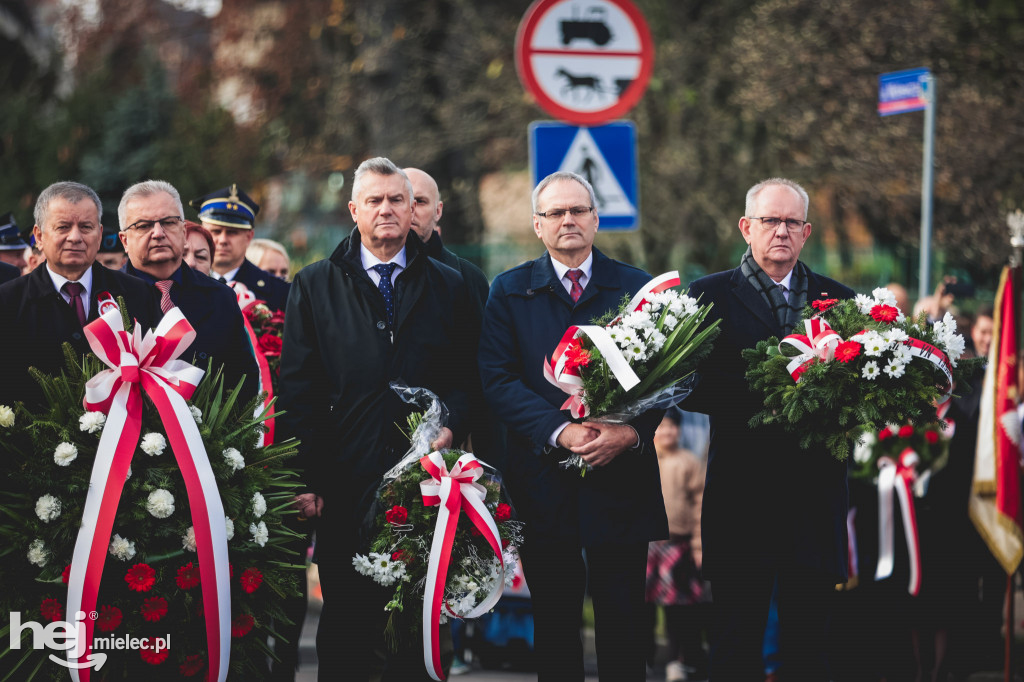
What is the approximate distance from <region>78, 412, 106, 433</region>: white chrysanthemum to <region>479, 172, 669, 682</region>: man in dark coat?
1622mm

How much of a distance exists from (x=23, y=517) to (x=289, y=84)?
16610 mm

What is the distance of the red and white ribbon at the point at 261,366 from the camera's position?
5.01 meters

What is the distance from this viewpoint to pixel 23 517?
428cm

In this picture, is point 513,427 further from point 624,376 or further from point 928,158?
point 928,158

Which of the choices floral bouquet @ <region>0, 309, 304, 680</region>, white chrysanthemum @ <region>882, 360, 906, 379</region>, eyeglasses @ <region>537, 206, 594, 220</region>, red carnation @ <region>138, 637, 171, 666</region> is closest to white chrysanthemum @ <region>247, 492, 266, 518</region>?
floral bouquet @ <region>0, 309, 304, 680</region>

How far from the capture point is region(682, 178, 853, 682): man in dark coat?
16.9 feet

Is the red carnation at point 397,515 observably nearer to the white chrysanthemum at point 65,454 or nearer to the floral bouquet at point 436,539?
the floral bouquet at point 436,539

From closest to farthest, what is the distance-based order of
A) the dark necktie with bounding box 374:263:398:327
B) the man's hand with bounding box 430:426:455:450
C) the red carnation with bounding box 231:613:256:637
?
the red carnation with bounding box 231:613:256:637 → the man's hand with bounding box 430:426:455:450 → the dark necktie with bounding box 374:263:398:327

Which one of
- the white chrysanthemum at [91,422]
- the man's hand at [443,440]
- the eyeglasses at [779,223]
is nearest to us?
the white chrysanthemum at [91,422]

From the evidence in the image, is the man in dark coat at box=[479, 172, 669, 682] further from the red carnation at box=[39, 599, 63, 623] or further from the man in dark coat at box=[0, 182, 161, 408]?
the red carnation at box=[39, 599, 63, 623]

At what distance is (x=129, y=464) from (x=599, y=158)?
13.1 feet

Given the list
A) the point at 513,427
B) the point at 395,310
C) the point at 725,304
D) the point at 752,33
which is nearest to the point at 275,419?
the point at 395,310

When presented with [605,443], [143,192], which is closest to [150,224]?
[143,192]

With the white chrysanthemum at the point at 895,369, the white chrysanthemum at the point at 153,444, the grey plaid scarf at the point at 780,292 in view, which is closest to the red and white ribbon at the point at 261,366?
the white chrysanthemum at the point at 153,444
